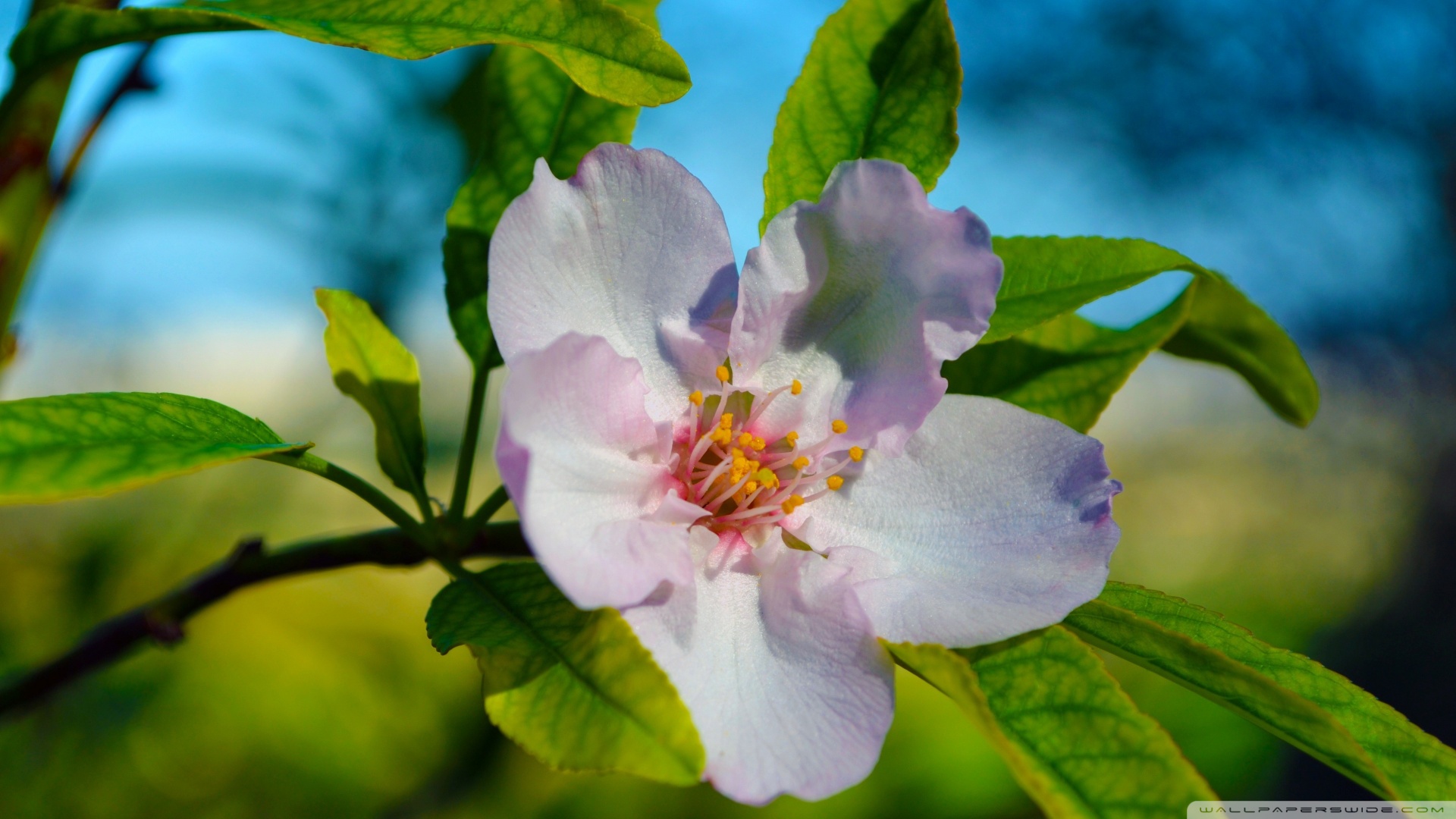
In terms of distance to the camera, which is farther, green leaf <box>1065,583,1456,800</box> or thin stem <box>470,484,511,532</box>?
thin stem <box>470,484,511,532</box>

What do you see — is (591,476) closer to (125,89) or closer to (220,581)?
(220,581)

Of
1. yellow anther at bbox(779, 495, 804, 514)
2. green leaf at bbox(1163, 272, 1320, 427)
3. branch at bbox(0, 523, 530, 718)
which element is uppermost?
green leaf at bbox(1163, 272, 1320, 427)

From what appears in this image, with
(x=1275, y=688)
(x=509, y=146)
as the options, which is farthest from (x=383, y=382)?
(x=1275, y=688)

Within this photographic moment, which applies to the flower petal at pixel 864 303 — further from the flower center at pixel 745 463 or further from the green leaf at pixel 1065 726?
the green leaf at pixel 1065 726

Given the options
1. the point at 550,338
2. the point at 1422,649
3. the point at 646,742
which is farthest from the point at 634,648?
the point at 1422,649

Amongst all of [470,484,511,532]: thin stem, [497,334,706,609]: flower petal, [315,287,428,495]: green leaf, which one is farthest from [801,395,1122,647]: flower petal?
[315,287,428,495]: green leaf

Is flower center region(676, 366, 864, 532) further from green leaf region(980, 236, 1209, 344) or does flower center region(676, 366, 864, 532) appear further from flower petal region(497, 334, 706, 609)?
green leaf region(980, 236, 1209, 344)
